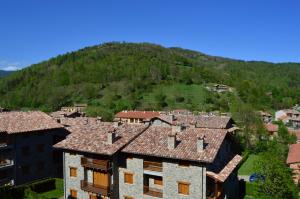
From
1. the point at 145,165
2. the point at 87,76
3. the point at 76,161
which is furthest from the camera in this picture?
the point at 87,76

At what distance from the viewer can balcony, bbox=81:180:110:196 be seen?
116 ft

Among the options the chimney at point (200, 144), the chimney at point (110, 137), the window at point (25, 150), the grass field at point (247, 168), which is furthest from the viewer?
the grass field at point (247, 168)

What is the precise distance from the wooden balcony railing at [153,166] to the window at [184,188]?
2.42 meters

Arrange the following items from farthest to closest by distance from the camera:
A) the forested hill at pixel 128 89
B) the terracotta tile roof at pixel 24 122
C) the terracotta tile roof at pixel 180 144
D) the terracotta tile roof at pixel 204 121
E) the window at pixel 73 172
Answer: the forested hill at pixel 128 89, the terracotta tile roof at pixel 204 121, the terracotta tile roof at pixel 24 122, the window at pixel 73 172, the terracotta tile roof at pixel 180 144

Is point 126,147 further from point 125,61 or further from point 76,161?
point 125,61

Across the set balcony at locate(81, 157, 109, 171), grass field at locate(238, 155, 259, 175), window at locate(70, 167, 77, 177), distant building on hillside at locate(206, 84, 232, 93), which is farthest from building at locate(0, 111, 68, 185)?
distant building on hillside at locate(206, 84, 232, 93)

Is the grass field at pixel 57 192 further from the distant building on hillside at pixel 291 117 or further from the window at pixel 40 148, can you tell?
the distant building on hillside at pixel 291 117

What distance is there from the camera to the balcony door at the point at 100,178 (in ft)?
119

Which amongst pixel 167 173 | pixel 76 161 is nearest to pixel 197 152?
pixel 167 173

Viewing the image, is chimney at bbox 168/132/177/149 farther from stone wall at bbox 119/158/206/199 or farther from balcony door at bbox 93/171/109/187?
balcony door at bbox 93/171/109/187

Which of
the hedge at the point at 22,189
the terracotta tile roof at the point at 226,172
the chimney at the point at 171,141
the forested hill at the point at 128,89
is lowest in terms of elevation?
the hedge at the point at 22,189

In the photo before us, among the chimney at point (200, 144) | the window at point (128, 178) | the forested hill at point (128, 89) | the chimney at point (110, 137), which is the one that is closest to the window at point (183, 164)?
the chimney at point (200, 144)

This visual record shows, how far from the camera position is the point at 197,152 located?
31.8m

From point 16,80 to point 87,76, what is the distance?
4785 cm
